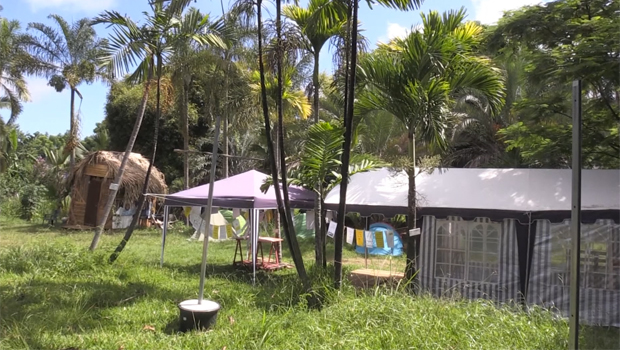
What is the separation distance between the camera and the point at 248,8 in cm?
795

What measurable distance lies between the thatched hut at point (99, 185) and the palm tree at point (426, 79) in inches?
569

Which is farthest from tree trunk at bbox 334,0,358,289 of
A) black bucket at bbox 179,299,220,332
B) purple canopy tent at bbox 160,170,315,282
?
purple canopy tent at bbox 160,170,315,282

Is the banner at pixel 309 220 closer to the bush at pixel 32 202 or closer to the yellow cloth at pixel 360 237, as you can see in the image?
the yellow cloth at pixel 360 237

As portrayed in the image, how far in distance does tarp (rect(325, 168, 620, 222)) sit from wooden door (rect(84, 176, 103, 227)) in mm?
14410

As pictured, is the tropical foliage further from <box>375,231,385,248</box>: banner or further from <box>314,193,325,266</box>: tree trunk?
<box>375,231,385,248</box>: banner

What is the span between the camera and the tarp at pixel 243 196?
1037 cm

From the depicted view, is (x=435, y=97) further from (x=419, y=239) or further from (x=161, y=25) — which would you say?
(x=161, y=25)

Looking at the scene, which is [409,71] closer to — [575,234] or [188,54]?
[575,234]

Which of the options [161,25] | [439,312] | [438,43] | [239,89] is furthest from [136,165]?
[439,312]

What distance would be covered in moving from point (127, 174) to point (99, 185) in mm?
1697

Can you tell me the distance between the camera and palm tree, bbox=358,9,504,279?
8.22 metres

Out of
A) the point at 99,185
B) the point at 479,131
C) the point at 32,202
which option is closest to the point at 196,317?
the point at 99,185

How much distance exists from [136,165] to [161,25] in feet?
38.0

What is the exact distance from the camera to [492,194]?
8.62 m
